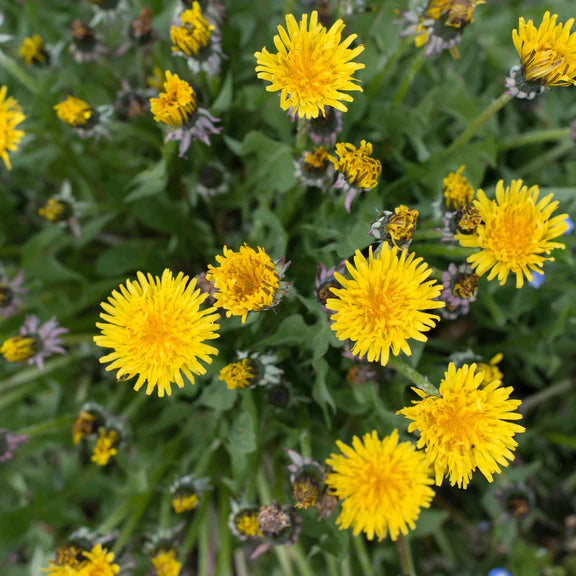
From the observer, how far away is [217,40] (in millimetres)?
2357

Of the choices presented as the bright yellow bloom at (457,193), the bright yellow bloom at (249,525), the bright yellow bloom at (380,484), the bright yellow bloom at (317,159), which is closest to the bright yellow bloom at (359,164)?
the bright yellow bloom at (317,159)

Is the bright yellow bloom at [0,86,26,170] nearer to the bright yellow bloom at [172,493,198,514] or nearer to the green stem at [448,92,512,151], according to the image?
the bright yellow bloom at [172,493,198,514]

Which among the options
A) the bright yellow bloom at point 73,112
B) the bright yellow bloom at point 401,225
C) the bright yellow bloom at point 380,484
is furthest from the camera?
the bright yellow bloom at point 73,112

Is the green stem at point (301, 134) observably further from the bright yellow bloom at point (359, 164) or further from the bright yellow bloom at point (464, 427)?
the bright yellow bloom at point (464, 427)

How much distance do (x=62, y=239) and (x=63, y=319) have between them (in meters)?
0.44

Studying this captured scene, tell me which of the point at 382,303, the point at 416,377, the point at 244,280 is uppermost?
the point at 244,280

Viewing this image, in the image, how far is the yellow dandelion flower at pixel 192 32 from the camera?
2.22 meters

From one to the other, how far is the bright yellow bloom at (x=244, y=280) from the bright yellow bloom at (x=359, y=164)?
0.42m

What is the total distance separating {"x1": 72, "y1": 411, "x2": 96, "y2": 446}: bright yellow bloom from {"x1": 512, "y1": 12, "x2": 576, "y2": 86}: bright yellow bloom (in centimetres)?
222

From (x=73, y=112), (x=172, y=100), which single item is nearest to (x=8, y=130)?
(x=73, y=112)

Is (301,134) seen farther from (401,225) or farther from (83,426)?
(83,426)

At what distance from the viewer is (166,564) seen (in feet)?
7.81

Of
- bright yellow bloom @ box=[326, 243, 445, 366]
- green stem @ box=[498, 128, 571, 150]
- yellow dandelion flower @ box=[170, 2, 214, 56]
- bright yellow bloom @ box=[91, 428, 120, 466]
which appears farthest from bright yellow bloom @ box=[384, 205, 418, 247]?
bright yellow bloom @ box=[91, 428, 120, 466]

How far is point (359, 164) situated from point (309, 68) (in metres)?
0.36
